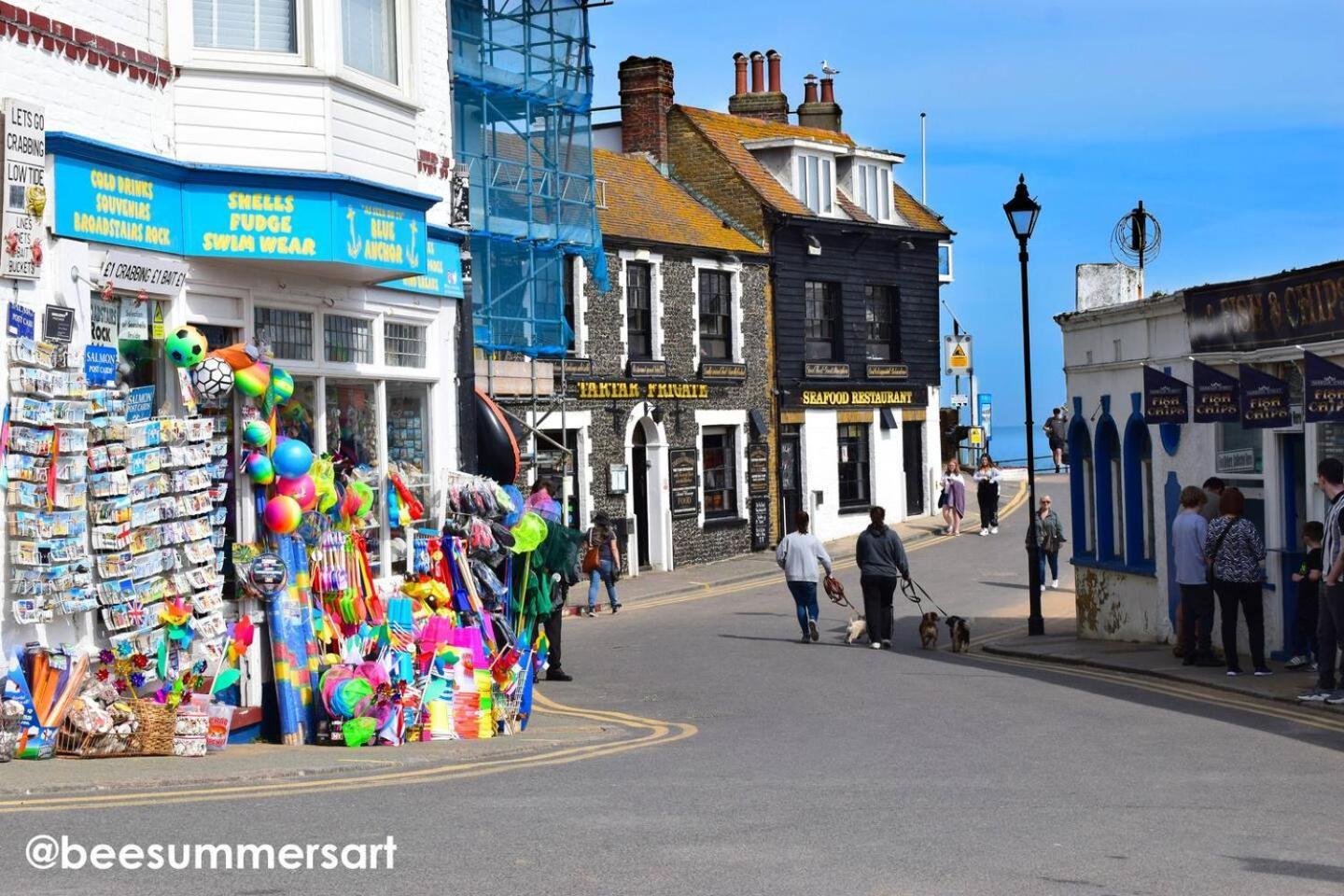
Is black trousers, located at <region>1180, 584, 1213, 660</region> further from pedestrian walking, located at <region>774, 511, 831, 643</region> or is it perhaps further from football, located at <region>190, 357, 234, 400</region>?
football, located at <region>190, 357, 234, 400</region>

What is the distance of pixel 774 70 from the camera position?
47.4 m

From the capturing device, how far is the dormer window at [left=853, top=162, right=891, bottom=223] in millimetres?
43469

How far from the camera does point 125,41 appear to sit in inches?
478

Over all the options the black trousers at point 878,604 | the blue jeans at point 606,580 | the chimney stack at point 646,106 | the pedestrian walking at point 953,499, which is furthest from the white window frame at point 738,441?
the black trousers at point 878,604

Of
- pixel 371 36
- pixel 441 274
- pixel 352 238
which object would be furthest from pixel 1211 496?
pixel 371 36

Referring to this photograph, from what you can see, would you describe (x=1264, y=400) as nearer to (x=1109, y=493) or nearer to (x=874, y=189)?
(x=1109, y=493)

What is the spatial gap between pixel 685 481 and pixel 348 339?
22428mm

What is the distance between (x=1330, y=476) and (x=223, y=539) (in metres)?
9.09

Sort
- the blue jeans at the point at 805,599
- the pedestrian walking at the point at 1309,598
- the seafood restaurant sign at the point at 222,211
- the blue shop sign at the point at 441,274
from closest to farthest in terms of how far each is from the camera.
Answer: the seafood restaurant sign at the point at 222,211
the pedestrian walking at the point at 1309,598
the blue shop sign at the point at 441,274
the blue jeans at the point at 805,599

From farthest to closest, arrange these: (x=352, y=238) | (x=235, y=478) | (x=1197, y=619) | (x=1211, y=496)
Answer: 1. (x=1211, y=496)
2. (x=1197, y=619)
3. (x=352, y=238)
4. (x=235, y=478)

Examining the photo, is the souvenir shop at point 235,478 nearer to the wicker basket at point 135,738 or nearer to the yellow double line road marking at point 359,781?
the wicker basket at point 135,738

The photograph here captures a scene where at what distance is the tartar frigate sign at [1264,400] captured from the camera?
672 inches

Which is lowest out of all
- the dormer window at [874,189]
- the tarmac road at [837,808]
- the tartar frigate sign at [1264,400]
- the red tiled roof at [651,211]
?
the tarmac road at [837,808]

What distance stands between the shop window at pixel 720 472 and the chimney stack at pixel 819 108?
44.7 ft
